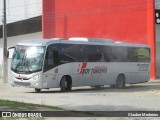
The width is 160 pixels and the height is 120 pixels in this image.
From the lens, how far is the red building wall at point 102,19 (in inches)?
1400

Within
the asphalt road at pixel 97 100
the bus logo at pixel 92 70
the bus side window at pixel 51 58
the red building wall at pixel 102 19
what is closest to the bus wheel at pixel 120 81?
the asphalt road at pixel 97 100

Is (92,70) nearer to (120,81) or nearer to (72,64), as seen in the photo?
(72,64)

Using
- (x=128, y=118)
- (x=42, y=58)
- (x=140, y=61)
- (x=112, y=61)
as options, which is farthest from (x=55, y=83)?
(x=128, y=118)

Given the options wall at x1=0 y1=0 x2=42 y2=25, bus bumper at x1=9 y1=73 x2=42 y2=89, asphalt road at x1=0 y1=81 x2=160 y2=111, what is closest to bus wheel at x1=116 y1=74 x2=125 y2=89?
asphalt road at x1=0 y1=81 x2=160 y2=111

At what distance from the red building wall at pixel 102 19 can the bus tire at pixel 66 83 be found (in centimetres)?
1198

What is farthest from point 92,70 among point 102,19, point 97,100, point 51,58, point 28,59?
point 102,19

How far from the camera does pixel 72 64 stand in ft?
81.4

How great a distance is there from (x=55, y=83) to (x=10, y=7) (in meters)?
28.2

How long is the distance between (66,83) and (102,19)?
1402 cm

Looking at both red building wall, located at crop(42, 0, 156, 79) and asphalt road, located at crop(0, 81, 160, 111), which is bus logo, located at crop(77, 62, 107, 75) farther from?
red building wall, located at crop(42, 0, 156, 79)

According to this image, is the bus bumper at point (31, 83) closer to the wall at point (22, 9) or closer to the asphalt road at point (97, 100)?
the asphalt road at point (97, 100)

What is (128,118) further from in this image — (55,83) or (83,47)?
(83,47)

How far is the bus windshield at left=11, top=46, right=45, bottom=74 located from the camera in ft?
77.0

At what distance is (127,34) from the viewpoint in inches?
1423
